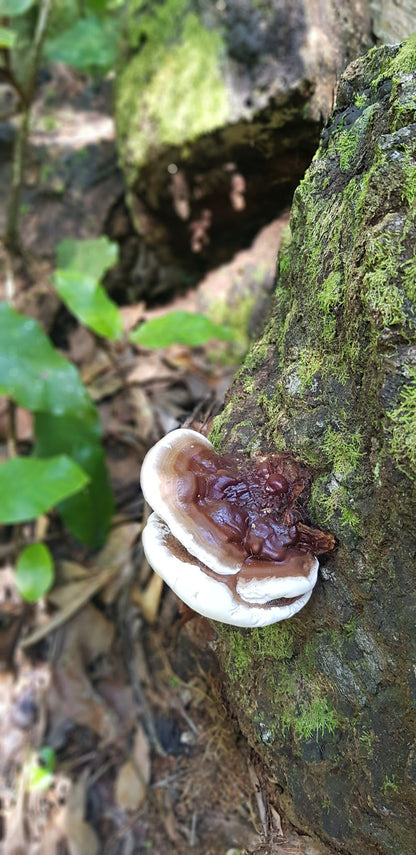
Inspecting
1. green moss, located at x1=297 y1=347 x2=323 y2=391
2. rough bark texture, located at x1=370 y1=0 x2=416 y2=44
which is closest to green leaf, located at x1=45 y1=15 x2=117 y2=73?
rough bark texture, located at x1=370 y1=0 x2=416 y2=44

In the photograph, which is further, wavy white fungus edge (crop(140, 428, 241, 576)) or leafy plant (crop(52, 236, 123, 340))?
leafy plant (crop(52, 236, 123, 340))

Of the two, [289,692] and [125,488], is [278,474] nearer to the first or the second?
[289,692]

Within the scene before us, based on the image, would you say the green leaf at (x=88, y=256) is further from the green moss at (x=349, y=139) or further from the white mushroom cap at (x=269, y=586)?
the white mushroom cap at (x=269, y=586)

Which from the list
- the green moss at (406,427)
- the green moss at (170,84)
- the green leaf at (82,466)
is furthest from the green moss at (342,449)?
the green moss at (170,84)

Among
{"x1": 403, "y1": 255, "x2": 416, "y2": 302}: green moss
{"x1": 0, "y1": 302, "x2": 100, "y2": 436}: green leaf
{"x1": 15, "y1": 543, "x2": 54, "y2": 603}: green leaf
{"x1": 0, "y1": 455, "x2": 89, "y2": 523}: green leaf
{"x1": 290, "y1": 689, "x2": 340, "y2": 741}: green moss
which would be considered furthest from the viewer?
{"x1": 15, "y1": 543, "x2": 54, "y2": 603}: green leaf

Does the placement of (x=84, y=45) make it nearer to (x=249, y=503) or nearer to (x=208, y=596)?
(x=249, y=503)

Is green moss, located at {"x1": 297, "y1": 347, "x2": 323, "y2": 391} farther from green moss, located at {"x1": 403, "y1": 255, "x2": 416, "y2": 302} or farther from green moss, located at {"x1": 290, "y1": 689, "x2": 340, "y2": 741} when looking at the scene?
green moss, located at {"x1": 290, "y1": 689, "x2": 340, "y2": 741}

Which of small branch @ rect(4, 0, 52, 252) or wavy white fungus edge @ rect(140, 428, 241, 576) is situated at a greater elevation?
small branch @ rect(4, 0, 52, 252)

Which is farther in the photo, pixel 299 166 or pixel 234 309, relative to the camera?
pixel 234 309

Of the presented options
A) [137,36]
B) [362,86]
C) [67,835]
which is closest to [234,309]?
[137,36]
